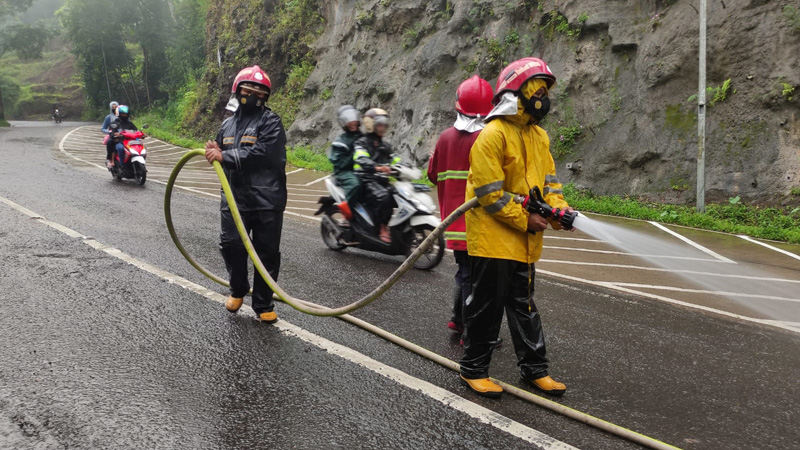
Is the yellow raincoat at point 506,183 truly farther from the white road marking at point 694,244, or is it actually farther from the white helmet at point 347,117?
the white road marking at point 694,244

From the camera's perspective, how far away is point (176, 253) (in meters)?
6.92

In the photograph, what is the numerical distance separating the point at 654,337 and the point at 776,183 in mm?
7846

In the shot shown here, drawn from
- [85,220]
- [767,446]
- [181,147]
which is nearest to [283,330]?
[767,446]

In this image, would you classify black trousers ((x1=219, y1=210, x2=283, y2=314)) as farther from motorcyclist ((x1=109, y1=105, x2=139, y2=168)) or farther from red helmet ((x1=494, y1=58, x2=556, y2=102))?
motorcyclist ((x1=109, y1=105, x2=139, y2=168))

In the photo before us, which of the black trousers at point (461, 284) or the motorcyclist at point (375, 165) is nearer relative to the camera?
the black trousers at point (461, 284)

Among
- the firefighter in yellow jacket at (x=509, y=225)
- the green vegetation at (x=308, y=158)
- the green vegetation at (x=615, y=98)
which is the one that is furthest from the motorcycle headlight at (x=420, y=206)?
the green vegetation at (x=308, y=158)

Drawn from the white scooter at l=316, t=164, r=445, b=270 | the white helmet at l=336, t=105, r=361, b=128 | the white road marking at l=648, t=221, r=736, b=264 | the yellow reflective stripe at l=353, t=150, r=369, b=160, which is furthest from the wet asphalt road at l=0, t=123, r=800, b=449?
the white road marking at l=648, t=221, r=736, b=264

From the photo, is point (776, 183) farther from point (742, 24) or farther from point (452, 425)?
point (452, 425)

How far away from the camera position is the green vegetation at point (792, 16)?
10.8 m

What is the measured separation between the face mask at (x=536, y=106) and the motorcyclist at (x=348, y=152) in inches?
166

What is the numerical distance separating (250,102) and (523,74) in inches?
94.7

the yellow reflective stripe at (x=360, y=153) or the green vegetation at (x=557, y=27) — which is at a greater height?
the green vegetation at (x=557, y=27)

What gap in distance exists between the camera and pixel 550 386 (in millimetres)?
3664

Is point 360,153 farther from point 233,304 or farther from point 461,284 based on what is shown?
point 461,284
